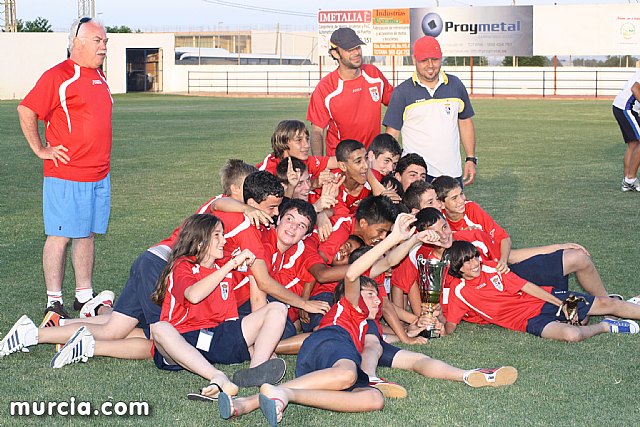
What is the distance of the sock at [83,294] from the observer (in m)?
6.98

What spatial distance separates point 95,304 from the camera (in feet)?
21.9

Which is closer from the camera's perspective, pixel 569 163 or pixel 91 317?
pixel 91 317

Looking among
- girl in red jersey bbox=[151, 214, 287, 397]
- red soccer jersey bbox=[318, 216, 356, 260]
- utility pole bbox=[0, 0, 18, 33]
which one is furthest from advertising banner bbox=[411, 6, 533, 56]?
girl in red jersey bbox=[151, 214, 287, 397]

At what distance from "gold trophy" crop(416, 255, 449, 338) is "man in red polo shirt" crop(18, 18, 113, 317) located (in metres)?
2.55

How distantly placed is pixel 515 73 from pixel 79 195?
4421cm

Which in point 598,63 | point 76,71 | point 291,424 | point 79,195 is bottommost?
point 291,424

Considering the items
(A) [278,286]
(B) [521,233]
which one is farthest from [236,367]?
(B) [521,233]

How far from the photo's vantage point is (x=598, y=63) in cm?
6178

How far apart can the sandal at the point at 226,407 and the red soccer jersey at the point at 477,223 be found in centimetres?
299

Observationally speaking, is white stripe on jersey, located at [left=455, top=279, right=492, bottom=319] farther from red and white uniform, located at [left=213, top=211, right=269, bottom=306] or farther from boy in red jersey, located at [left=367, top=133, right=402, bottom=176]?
red and white uniform, located at [left=213, top=211, right=269, bottom=306]

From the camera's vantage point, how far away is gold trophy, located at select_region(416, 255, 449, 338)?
620 centimetres

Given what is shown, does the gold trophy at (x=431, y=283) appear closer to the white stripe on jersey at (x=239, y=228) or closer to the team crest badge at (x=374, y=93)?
the white stripe on jersey at (x=239, y=228)

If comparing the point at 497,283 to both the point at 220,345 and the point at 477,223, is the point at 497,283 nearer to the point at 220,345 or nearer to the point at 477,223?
the point at 477,223

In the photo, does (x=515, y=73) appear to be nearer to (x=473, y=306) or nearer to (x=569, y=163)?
(x=569, y=163)
